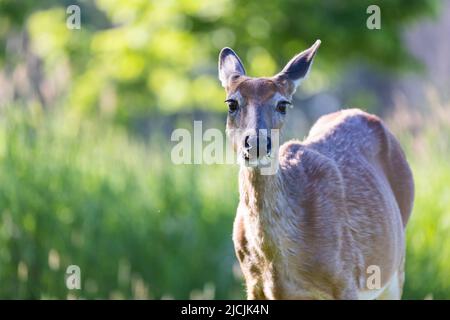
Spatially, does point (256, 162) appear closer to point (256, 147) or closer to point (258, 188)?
point (256, 147)

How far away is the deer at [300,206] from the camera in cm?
605

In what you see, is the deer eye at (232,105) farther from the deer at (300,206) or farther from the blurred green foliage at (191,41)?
the blurred green foliage at (191,41)

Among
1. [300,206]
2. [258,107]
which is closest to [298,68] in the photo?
[258,107]

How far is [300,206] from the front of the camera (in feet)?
21.0

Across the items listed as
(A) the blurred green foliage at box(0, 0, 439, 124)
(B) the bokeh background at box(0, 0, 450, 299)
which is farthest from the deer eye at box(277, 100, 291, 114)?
(A) the blurred green foliage at box(0, 0, 439, 124)

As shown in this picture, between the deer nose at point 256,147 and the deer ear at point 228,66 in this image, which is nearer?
the deer nose at point 256,147

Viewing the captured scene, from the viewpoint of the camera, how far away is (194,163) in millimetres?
11156

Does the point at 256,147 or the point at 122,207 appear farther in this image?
the point at 122,207

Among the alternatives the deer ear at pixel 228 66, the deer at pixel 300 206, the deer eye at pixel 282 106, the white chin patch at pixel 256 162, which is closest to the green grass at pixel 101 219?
the deer at pixel 300 206

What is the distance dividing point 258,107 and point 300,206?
0.83m

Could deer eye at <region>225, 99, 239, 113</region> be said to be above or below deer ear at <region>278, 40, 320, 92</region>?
below

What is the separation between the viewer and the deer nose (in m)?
5.70

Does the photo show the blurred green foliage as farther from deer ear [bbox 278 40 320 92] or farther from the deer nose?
the deer nose
